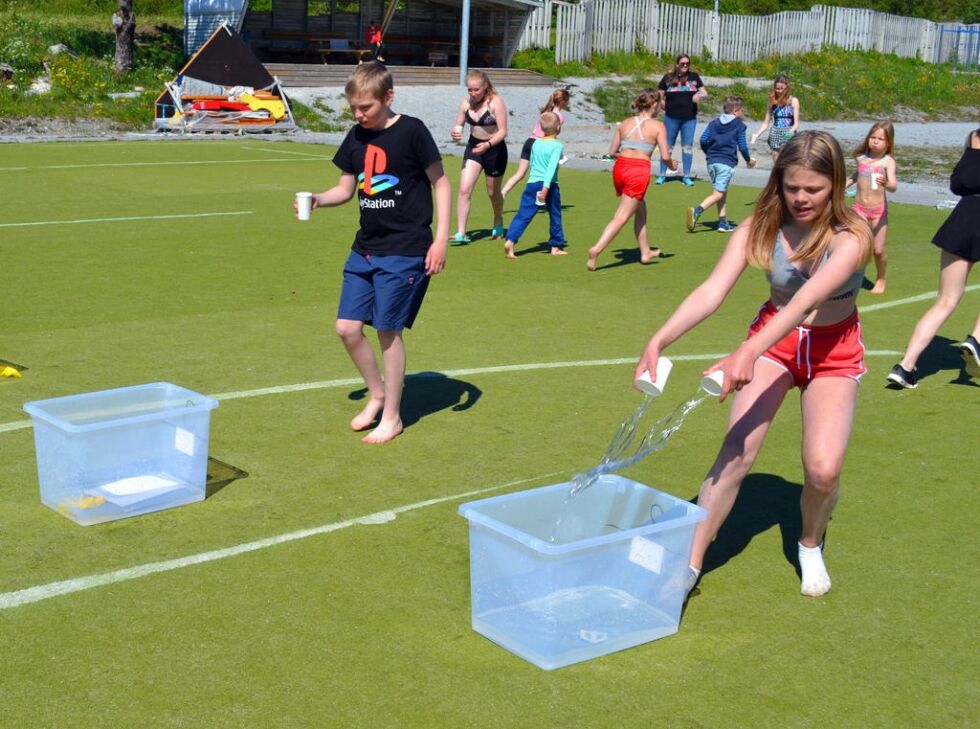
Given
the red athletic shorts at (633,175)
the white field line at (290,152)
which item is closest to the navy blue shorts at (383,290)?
the red athletic shorts at (633,175)

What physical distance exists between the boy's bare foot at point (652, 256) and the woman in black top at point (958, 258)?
4.95m

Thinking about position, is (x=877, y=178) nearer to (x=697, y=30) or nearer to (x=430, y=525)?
(x=430, y=525)

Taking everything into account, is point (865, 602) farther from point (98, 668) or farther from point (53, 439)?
point (53, 439)

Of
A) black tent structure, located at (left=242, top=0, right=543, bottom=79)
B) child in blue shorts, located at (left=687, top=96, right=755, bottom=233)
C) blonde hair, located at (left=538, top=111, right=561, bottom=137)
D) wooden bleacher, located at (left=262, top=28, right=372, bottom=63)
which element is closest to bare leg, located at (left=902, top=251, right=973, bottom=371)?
blonde hair, located at (left=538, top=111, right=561, bottom=137)

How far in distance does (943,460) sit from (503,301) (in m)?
4.93

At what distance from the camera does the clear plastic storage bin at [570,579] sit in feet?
14.5

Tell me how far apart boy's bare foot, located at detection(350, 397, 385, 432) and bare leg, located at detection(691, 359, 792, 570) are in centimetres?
271

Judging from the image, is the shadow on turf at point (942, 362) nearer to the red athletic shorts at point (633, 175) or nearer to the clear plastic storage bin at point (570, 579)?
the red athletic shorts at point (633, 175)

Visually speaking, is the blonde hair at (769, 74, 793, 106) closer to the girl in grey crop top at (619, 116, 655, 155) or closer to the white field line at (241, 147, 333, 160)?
the girl in grey crop top at (619, 116, 655, 155)

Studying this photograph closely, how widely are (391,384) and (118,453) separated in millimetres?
1748

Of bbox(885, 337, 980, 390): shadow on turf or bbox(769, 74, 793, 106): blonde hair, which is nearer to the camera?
bbox(885, 337, 980, 390): shadow on turf

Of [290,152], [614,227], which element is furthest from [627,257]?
[290,152]

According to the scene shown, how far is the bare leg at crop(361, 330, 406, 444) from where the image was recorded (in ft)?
23.4

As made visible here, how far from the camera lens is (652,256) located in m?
14.1
